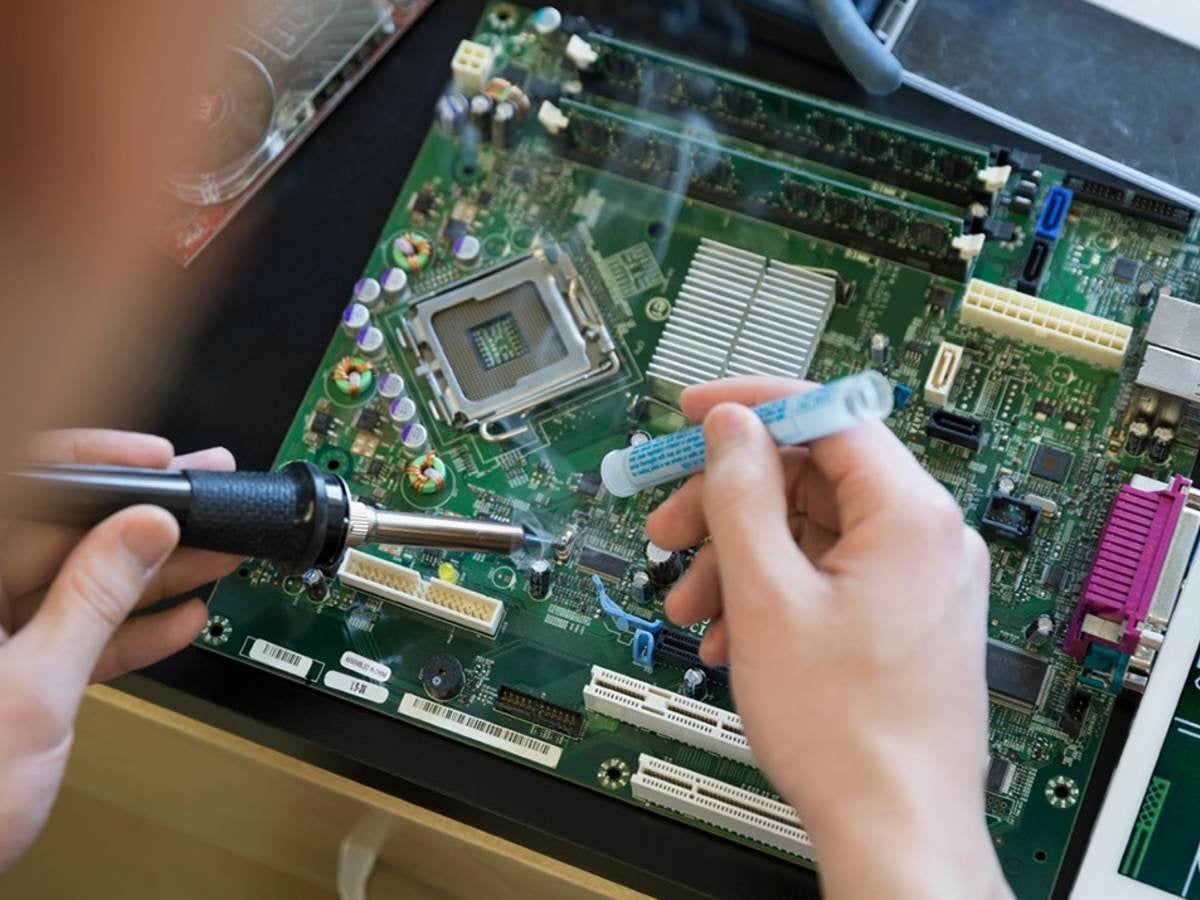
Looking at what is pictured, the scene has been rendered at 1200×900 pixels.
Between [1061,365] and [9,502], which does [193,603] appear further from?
[1061,365]

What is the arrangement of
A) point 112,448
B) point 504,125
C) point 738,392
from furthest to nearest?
1. point 504,125
2. point 112,448
3. point 738,392

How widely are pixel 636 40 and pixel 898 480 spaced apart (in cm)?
160

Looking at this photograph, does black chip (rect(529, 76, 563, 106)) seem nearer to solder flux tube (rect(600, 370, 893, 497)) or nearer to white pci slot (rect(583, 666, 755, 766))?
solder flux tube (rect(600, 370, 893, 497))

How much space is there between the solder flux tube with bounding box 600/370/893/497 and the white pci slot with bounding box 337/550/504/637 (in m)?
0.43

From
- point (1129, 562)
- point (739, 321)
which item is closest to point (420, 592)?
point (739, 321)

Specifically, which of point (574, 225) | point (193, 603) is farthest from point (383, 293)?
point (193, 603)

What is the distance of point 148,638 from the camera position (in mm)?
2613

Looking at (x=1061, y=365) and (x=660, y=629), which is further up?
(x=1061, y=365)

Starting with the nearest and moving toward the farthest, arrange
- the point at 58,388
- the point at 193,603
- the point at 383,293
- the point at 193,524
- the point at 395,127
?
the point at 58,388 < the point at 193,524 < the point at 193,603 < the point at 383,293 < the point at 395,127

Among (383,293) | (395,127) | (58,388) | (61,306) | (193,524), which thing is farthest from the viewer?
(395,127)

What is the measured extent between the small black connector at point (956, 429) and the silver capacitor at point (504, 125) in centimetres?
112

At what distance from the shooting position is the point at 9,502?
2.11 meters

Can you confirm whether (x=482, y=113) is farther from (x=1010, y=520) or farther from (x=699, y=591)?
(x=1010, y=520)

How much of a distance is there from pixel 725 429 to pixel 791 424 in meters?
0.10
